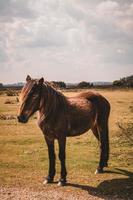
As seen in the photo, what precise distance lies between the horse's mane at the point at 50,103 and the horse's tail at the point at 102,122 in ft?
6.47

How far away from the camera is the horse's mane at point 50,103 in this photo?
32.1 ft

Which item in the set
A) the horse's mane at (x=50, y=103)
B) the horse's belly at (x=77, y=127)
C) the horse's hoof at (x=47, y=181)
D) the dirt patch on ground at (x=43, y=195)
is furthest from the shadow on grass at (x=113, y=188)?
the horse's mane at (x=50, y=103)

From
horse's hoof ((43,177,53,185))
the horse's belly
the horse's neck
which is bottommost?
horse's hoof ((43,177,53,185))

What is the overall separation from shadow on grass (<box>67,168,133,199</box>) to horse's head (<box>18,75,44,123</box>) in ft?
8.21

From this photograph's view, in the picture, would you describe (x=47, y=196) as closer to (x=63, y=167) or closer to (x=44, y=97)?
(x=63, y=167)

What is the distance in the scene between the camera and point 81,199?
356 inches

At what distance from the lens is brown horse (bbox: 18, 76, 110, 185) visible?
9.50m

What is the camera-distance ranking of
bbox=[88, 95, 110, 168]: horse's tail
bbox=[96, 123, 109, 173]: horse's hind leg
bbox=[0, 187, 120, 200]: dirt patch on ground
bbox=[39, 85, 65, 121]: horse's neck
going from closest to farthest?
1. bbox=[0, 187, 120, 200]: dirt patch on ground
2. bbox=[39, 85, 65, 121]: horse's neck
3. bbox=[88, 95, 110, 168]: horse's tail
4. bbox=[96, 123, 109, 173]: horse's hind leg

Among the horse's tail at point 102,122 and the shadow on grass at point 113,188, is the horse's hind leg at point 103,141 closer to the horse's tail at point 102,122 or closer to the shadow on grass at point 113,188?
the horse's tail at point 102,122

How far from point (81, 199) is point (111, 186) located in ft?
4.71

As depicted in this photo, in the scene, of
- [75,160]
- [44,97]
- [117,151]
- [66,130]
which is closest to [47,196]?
[66,130]

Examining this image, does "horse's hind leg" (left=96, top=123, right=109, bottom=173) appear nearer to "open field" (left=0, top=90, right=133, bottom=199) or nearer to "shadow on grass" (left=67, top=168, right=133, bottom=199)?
"open field" (left=0, top=90, right=133, bottom=199)

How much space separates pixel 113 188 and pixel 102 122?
2669mm

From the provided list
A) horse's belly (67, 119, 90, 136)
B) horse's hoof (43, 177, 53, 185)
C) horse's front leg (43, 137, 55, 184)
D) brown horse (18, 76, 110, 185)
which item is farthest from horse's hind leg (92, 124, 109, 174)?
horse's hoof (43, 177, 53, 185)
